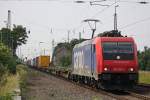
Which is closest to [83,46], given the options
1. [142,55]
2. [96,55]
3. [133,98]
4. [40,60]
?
[96,55]

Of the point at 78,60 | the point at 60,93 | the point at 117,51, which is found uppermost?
the point at 117,51

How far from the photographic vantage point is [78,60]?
35.5m

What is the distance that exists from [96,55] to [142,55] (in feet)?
262

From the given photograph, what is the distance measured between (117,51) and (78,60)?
10.0 meters

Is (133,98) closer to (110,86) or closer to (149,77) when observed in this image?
(110,86)

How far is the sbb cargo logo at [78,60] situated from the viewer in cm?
3317

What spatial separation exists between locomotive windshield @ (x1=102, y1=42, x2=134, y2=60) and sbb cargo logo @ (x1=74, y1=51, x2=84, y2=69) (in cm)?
698

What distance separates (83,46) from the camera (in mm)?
32156

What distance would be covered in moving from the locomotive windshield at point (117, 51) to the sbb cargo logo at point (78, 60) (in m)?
6.98

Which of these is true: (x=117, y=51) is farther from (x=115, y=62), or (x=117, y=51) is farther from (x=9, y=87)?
(x=9, y=87)

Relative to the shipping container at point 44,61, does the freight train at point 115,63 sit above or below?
below

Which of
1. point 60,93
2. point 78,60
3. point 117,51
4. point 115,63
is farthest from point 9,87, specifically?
point 78,60

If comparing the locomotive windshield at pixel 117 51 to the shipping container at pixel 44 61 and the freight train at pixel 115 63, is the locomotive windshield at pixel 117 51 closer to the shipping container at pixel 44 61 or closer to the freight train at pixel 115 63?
the freight train at pixel 115 63

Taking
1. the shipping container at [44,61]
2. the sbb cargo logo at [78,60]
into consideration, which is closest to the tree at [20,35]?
the shipping container at [44,61]
